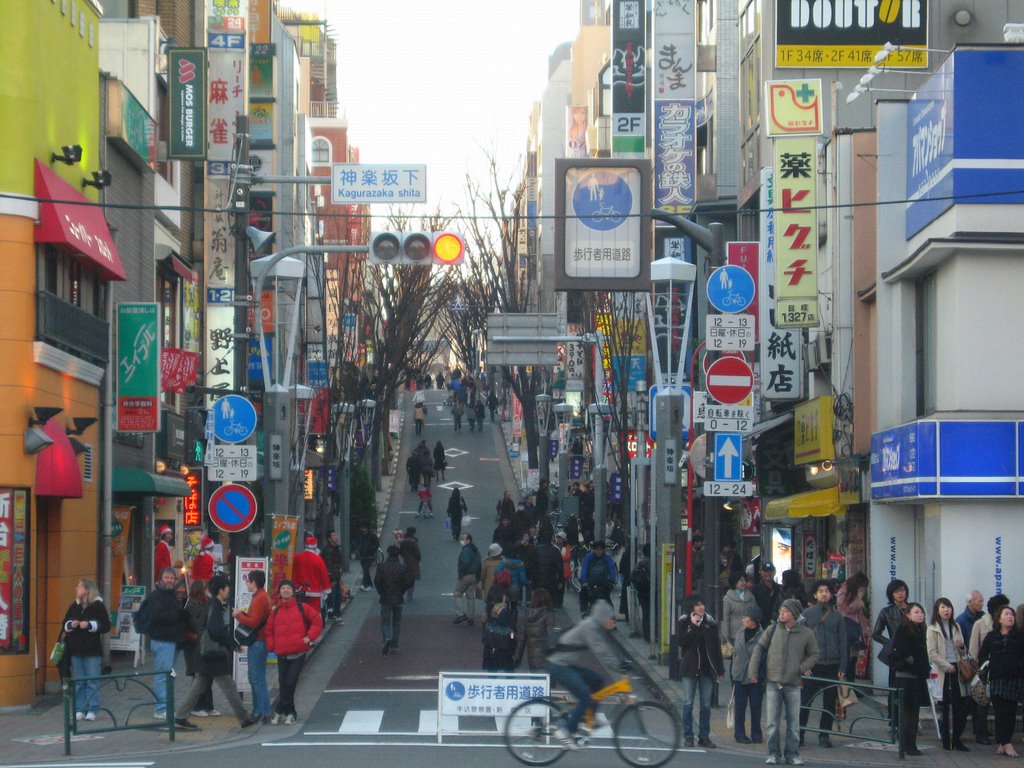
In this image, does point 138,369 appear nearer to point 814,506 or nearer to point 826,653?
point 814,506

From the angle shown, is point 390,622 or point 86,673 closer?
point 86,673

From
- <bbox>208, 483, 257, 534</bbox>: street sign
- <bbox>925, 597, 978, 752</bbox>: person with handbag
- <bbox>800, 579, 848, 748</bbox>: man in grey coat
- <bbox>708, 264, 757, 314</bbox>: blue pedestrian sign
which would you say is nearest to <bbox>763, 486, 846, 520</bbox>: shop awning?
<bbox>708, 264, 757, 314</bbox>: blue pedestrian sign

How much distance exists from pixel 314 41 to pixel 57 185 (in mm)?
72326

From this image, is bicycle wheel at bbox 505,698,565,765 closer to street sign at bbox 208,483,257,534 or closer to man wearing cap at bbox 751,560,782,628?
street sign at bbox 208,483,257,534

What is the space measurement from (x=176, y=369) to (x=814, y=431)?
11.9 meters

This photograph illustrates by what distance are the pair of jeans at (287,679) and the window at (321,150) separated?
69.9 meters

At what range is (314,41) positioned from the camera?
90.9 meters

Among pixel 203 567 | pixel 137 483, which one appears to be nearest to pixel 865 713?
pixel 203 567

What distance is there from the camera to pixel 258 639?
18.0 meters

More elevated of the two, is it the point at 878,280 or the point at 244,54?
the point at 244,54

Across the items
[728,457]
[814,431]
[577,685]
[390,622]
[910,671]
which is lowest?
[390,622]

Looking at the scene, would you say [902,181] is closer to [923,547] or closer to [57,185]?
[923,547]

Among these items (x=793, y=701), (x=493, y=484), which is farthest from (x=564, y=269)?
(x=493, y=484)

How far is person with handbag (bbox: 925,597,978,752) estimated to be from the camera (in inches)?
667
